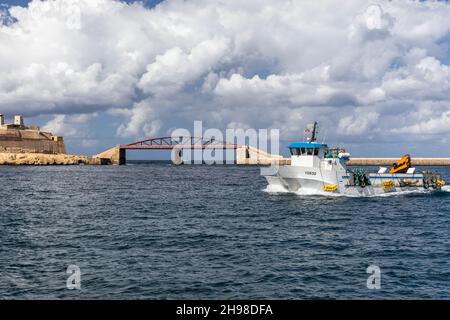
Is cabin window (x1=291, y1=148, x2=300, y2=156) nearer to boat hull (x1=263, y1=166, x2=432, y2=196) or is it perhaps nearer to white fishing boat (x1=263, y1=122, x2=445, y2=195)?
white fishing boat (x1=263, y1=122, x2=445, y2=195)

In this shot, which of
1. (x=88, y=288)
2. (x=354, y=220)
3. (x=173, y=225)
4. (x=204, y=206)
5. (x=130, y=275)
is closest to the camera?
(x=88, y=288)

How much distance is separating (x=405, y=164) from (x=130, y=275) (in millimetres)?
58361

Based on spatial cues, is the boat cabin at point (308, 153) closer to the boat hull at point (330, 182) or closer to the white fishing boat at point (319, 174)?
the white fishing boat at point (319, 174)

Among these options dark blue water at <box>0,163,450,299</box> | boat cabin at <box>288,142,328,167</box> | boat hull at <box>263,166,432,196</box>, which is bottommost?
dark blue water at <box>0,163,450,299</box>

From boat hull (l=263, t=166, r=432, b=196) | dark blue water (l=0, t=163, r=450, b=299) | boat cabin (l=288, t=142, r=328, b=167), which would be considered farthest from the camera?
boat hull (l=263, t=166, r=432, b=196)

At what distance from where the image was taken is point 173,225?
126ft

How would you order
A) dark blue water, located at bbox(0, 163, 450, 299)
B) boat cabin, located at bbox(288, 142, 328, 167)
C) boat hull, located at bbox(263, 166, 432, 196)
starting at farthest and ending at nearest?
boat hull, located at bbox(263, 166, 432, 196), boat cabin, located at bbox(288, 142, 328, 167), dark blue water, located at bbox(0, 163, 450, 299)

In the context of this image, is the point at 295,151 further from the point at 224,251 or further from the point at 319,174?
the point at 224,251

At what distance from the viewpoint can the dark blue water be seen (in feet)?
66.6

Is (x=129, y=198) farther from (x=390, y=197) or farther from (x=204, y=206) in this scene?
(x=390, y=197)

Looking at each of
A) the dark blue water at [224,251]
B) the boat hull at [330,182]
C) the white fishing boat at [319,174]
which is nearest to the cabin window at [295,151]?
the white fishing boat at [319,174]

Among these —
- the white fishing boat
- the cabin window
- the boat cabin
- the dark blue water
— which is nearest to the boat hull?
the white fishing boat

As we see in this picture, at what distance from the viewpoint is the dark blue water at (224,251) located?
20.3 m
